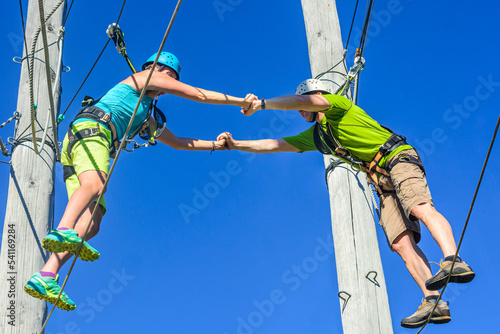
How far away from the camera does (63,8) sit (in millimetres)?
6422

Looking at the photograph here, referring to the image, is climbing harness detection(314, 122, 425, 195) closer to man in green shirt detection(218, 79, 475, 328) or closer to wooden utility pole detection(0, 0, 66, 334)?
man in green shirt detection(218, 79, 475, 328)

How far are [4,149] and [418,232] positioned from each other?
3.26 m

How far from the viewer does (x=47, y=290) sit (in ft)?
14.3

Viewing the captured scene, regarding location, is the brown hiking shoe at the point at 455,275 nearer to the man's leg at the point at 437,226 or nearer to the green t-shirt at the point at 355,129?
the man's leg at the point at 437,226

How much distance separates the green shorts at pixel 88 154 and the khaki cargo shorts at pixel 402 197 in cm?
195

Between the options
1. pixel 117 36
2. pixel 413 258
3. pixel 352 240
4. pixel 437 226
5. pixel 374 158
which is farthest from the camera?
pixel 352 240

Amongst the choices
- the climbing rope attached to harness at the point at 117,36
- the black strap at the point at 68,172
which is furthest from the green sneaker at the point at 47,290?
the climbing rope attached to harness at the point at 117,36

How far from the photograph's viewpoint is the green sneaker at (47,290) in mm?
4352

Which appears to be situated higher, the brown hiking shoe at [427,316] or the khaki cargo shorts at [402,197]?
the khaki cargo shorts at [402,197]

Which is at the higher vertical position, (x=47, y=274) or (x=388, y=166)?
Result: (x=388, y=166)

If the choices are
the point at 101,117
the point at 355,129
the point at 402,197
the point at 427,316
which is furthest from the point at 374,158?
the point at 101,117

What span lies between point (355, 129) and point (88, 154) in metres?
1.90

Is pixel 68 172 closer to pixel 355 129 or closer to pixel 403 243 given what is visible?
pixel 355 129

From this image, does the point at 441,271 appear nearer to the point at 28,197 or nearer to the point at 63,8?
the point at 28,197
